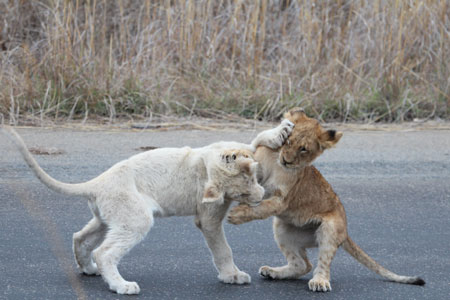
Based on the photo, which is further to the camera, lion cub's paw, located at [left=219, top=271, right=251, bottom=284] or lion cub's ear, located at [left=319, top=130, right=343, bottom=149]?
lion cub's ear, located at [left=319, top=130, right=343, bottom=149]

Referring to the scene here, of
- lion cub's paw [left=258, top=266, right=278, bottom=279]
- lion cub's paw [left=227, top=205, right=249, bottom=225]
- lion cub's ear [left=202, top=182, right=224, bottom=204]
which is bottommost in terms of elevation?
lion cub's paw [left=258, top=266, right=278, bottom=279]

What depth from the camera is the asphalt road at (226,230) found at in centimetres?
429

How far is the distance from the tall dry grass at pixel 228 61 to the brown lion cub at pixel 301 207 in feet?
14.9

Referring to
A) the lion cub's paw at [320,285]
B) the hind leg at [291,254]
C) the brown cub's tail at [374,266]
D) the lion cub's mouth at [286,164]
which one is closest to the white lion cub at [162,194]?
the lion cub's mouth at [286,164]

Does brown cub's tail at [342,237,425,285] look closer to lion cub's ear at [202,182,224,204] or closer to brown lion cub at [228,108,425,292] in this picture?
brown lion cub at [228,108,425,292]

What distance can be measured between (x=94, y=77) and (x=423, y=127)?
13.0 feet

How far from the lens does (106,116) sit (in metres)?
9.12

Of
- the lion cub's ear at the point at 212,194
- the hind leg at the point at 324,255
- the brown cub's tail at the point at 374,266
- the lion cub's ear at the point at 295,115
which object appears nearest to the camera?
the lion cub's ear at the point at 212,194

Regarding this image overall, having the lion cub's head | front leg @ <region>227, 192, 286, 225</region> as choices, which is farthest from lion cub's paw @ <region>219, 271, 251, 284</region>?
the lion cub's head

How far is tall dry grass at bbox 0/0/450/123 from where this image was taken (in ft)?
29.8

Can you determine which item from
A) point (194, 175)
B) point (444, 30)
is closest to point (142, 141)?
point (194, 175)

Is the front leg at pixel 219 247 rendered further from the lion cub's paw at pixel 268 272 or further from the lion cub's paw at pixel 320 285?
the lion cub's paw at pixel 320 285

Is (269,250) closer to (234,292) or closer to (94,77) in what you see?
(234,292)

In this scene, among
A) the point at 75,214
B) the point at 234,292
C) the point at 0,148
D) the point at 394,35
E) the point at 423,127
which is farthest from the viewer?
the point at 394,35
